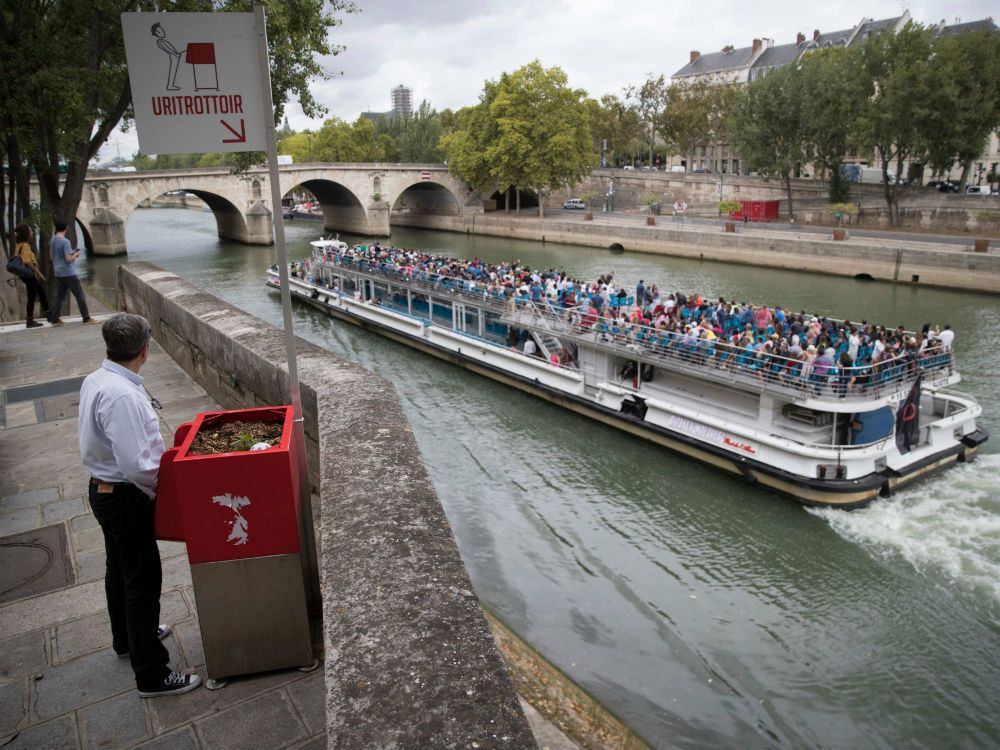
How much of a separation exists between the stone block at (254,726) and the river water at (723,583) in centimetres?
572

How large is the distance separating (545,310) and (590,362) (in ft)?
7.18

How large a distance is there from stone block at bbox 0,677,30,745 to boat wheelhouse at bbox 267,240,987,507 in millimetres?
12100

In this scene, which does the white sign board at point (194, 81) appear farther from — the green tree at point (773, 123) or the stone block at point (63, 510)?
the green tree at point (773, 123)

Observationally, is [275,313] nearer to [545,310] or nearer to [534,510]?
[545,310]

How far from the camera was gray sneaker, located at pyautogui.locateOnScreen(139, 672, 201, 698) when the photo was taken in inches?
138

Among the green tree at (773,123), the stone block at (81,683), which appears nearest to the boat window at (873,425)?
the stone block at (81,683)

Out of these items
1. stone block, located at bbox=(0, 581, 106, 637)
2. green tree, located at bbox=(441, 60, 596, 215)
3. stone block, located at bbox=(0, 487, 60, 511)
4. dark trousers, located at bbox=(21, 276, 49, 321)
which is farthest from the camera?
green tree, located at bbox=(441, 60, 596, 215)

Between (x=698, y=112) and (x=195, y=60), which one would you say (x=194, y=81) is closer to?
(x=195, y=60)

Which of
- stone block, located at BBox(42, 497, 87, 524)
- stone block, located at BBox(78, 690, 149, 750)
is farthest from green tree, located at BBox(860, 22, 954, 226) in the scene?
stone block, located at BBox(78, 690, 149, 750)

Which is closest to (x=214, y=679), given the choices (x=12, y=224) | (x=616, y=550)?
(x=616, y=550)

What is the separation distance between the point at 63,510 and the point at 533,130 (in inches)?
2122

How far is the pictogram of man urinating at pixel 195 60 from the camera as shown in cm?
325

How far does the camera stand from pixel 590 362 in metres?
18.3

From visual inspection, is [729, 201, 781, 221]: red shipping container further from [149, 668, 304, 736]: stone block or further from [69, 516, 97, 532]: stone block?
[149, 668, 304, 736]: stone block
